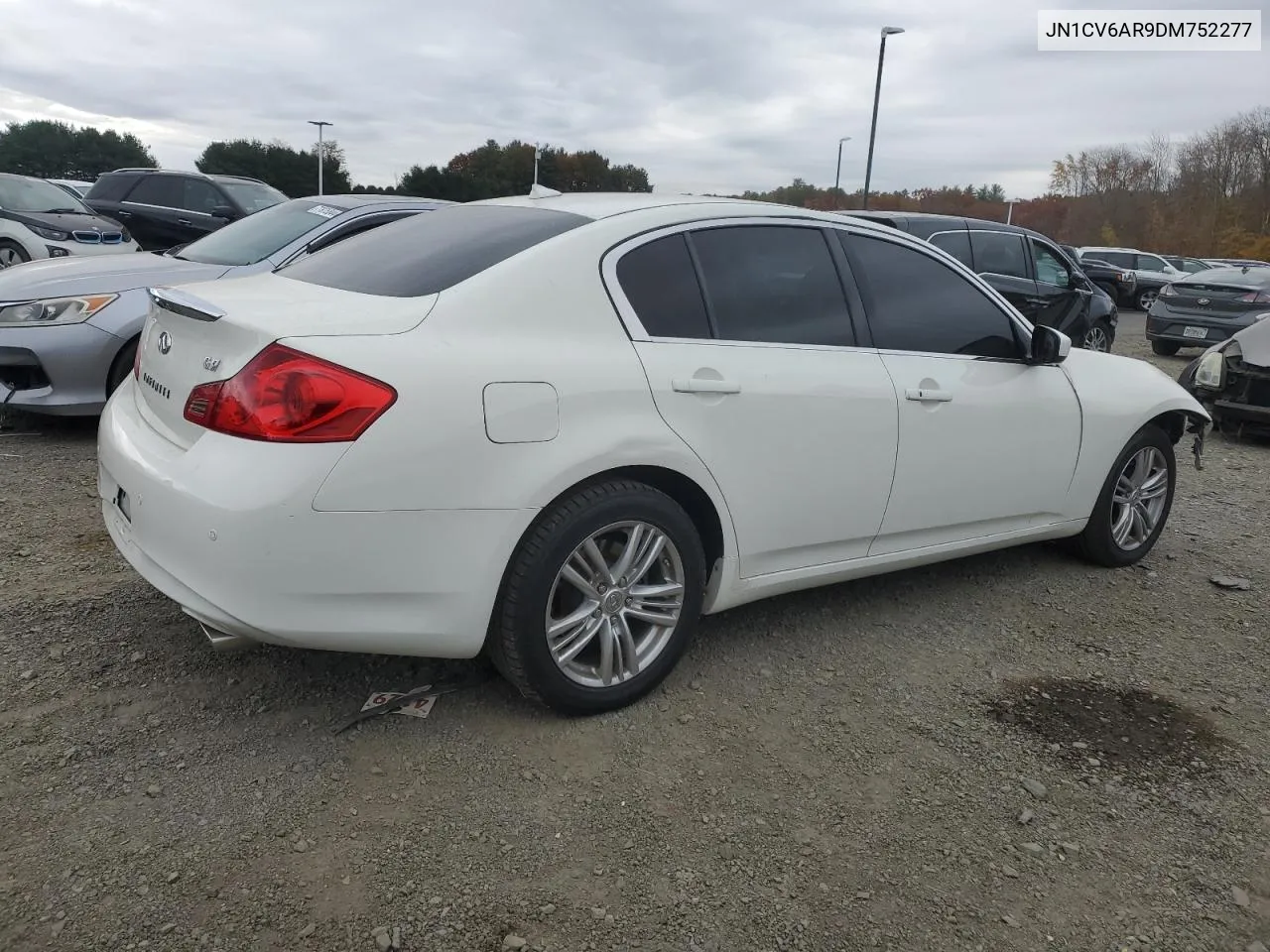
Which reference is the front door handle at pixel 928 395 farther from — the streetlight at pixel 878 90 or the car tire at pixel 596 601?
the streetlight at pixel 878 90

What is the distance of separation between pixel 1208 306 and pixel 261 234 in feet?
40.1

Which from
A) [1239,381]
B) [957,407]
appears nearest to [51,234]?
[957,407]

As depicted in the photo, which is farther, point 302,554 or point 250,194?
point 250,194

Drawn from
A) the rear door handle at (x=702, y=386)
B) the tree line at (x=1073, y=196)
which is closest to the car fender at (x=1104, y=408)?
the rear door handle at (x=702, y=386)

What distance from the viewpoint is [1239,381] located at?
7730 mm

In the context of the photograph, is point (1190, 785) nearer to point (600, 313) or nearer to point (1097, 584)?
point (1097, 584)

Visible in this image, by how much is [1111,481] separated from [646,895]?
10.4ft

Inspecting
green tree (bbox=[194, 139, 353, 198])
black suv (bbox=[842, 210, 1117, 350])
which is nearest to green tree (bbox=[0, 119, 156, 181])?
green tree (bbox=[194, 139, 353, 198])

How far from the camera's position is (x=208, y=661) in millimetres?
3152

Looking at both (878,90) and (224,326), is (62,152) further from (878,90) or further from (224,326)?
(224,326)

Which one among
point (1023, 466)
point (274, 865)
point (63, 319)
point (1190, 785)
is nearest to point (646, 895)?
point (274, 865)

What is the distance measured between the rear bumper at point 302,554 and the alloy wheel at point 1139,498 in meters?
3.16

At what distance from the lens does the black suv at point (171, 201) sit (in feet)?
38.4

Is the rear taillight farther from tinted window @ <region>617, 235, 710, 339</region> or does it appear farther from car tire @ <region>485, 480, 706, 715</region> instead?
tinted window @ <region>617, 235, 710, 339</region>
